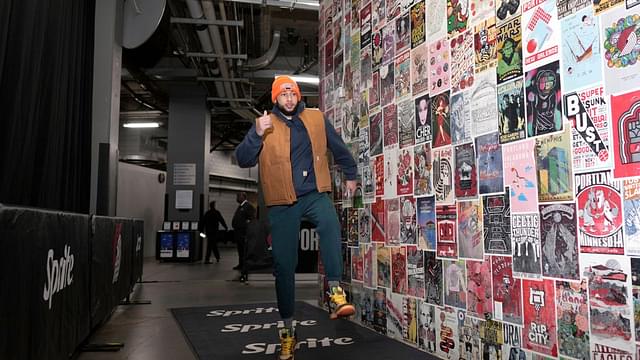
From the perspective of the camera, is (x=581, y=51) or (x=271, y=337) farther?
(x=271, y=337)

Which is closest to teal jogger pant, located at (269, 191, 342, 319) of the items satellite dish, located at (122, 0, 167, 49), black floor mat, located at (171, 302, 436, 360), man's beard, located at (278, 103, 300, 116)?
black floor mat, located at (171, 302, 436, 360)

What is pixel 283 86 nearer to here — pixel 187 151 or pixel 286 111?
pixel 286 111

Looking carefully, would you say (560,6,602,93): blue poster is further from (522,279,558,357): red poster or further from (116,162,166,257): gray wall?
(116,162,166,257): gray wall

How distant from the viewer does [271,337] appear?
2.97 meters

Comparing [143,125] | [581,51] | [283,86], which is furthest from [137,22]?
[143,125]

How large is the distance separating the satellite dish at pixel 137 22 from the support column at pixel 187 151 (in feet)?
15.3

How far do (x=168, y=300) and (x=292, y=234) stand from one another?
109 inches

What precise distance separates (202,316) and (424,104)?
234 centimetres

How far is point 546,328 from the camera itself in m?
1.79

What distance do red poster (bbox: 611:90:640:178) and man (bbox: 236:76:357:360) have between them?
1303 millimetres

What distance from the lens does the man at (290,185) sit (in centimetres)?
244

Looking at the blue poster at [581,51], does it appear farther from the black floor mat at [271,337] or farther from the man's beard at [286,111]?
the black floor mat at [271,337]

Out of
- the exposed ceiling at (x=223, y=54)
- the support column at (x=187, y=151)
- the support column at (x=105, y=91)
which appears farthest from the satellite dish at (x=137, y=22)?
the support column at (x=187, y=151)

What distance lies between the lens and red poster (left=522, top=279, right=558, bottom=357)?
1771 millimetres
